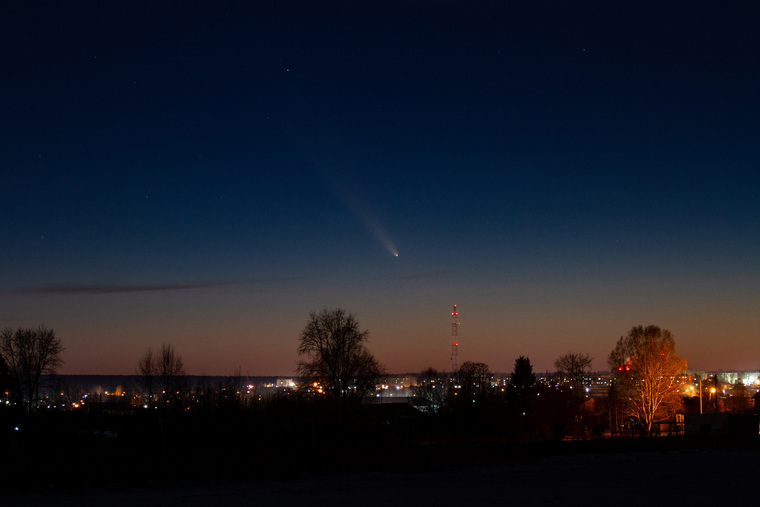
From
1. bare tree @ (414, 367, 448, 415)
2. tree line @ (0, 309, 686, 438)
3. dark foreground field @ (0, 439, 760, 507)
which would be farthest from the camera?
bare tree @ (414, 367, 448, 415)

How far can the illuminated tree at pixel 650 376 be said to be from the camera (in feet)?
199

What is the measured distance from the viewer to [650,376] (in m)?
61.1

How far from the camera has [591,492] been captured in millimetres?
21578

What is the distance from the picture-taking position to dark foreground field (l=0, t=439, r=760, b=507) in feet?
69.3

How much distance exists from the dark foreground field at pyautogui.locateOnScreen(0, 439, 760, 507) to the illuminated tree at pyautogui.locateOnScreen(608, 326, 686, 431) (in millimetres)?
21759

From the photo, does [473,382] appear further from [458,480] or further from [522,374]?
[458,480]

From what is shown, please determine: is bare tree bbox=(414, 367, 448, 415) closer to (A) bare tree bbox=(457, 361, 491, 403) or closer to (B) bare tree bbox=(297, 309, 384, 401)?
(A) bare tree bbox=(457, 361, 491, 403)

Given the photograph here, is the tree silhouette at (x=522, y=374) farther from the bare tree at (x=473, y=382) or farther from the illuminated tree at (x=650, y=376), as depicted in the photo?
the illuminated tree at (x=650, y=376)

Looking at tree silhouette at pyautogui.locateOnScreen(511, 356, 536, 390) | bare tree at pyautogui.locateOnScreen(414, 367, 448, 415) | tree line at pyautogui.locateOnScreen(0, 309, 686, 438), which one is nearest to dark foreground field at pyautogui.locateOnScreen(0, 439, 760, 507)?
tree line at pyautogui.locateOnScreen(0, 309, 686, 438)

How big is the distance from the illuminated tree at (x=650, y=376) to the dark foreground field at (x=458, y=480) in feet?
71.4

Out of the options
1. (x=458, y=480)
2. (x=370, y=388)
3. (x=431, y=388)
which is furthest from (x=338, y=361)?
(x=431, y=388)

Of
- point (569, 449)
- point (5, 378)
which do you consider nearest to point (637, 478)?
point (569, 449)

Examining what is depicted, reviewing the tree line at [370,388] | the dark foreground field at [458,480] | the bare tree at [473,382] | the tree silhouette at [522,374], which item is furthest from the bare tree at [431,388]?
the dark foreground field at [458,480]

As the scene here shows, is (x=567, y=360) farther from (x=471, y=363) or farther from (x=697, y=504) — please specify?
(x=697, y=504)
